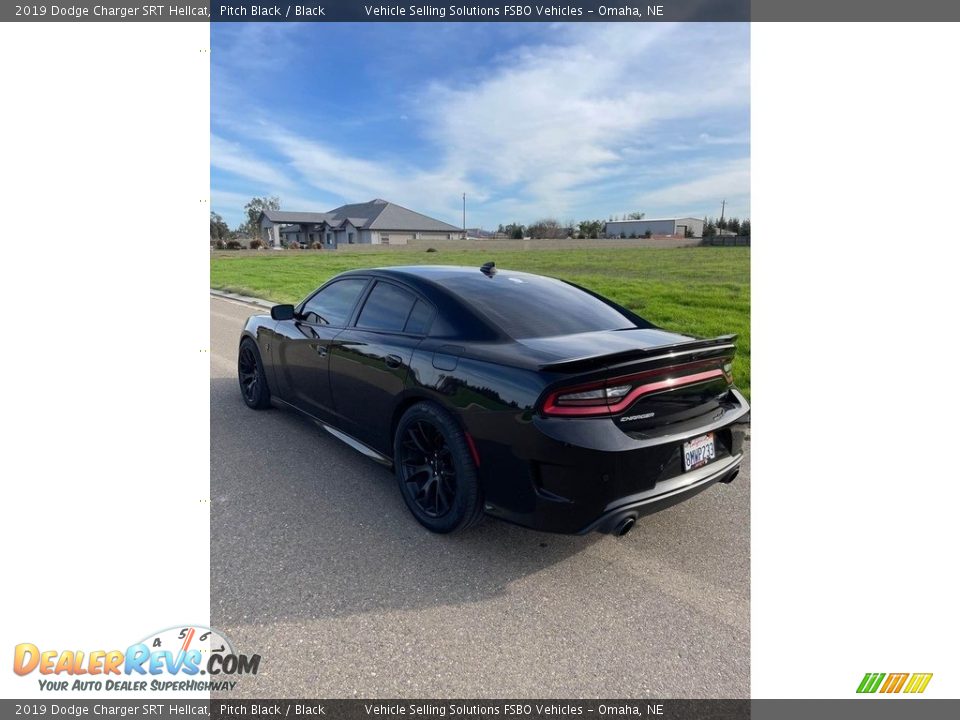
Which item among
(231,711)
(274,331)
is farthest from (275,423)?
(231,711)

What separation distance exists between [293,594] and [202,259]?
5.55ft

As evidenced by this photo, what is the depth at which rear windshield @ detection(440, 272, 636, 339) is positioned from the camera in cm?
311

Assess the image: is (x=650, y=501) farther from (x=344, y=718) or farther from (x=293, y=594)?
(x=293, y=594)

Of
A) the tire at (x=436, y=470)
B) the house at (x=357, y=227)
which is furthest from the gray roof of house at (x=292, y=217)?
the tire at (x=436, y=470)

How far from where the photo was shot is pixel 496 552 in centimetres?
289

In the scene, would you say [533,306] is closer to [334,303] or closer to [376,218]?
[334,303]

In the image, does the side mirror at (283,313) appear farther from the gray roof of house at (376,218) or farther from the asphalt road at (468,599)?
the gray roof of house at (376,218)

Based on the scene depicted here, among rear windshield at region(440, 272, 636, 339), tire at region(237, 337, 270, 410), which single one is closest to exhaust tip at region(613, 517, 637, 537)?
rear windshield at region(440, 272, 636, 339)

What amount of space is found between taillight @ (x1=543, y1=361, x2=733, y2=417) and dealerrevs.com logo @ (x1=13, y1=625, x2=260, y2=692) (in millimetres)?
1627

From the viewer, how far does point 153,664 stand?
2.16 m

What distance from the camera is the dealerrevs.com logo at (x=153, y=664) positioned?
6.88 feet
